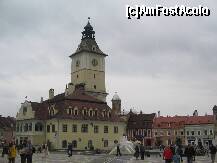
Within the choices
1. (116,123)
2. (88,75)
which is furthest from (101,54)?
(116,123)

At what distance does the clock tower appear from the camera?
99.3m

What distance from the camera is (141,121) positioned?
110m

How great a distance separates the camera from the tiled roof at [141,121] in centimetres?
10869

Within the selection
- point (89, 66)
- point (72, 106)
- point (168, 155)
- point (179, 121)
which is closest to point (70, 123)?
point (72, 106)

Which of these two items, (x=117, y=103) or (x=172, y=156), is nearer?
(x=172, y=156)

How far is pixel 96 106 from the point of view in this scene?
7862 cm

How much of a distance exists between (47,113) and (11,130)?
38762 mm

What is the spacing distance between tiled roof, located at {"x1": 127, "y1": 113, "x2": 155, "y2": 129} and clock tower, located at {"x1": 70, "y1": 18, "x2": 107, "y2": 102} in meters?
15.4

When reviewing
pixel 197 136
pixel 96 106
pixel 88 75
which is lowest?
pixel 197 136

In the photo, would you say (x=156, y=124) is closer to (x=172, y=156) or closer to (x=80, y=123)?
(x=80, y=123)

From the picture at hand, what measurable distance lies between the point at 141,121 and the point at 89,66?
70.6 ft

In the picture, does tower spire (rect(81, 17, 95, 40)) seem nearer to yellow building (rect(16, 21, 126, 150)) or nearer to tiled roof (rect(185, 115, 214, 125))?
yellow building (rect(16, 21, 126, 150))

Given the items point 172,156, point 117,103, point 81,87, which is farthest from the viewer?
point 117,103

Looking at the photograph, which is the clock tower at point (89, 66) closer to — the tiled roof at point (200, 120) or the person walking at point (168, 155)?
the tiled roof at point (200, 120)
